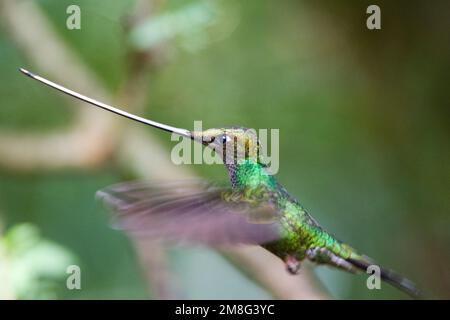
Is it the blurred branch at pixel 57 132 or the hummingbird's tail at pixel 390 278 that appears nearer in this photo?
the hummingbird's tail at pixel 390 278

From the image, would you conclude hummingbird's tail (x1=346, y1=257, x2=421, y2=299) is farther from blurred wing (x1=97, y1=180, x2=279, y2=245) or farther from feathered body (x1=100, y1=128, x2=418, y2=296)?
blurred wing (x1=97, y1=180, x2=279, y2=245)

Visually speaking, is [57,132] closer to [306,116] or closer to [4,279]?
[306,116]

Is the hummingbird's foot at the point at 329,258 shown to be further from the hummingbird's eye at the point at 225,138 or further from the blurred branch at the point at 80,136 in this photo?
the blurred branch at the point at 80,136

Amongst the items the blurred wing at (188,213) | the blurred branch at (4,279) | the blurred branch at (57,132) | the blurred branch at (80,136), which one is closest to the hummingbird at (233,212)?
the blurred wing at (188,213)

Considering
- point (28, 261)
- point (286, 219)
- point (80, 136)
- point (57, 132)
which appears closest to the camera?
point (286, 219)

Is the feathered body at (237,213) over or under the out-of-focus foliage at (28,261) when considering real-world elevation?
over

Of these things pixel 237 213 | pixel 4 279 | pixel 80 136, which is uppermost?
pixel 80 136

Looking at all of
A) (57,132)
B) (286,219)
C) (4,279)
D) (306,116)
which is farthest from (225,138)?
(306,116)

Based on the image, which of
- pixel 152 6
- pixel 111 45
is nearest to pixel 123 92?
pixel 152 6
